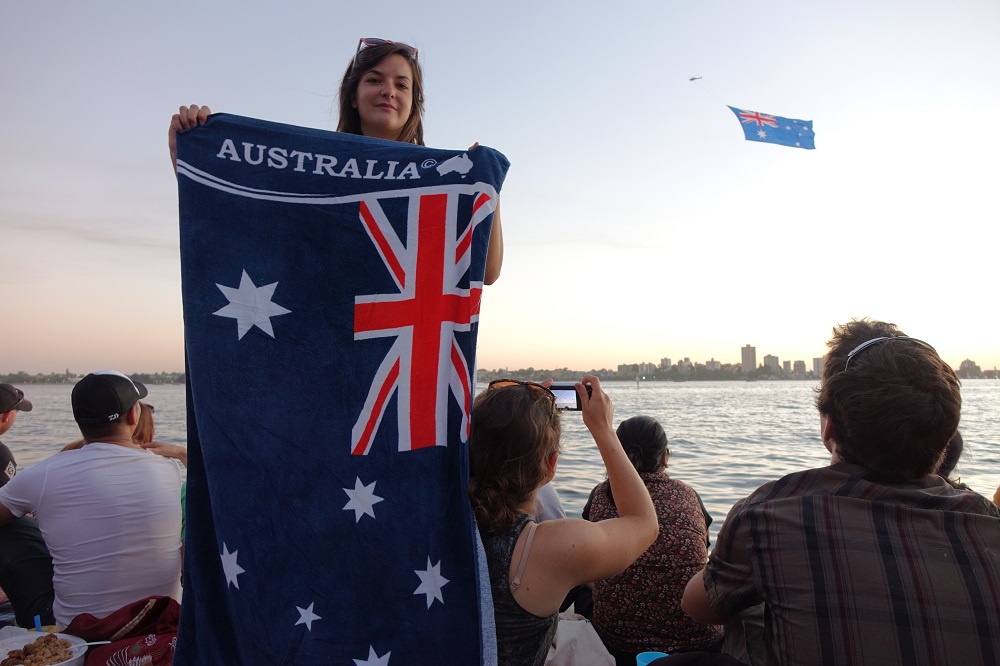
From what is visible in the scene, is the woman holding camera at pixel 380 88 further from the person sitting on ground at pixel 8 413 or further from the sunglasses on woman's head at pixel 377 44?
the person sitting on ground at pixel 8 413

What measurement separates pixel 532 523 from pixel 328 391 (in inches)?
22.9

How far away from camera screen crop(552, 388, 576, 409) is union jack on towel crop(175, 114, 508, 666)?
10.2 inches

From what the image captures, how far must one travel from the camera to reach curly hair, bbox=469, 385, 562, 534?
163 cm

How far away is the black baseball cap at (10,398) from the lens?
4465 mm

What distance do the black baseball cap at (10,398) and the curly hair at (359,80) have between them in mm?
3554

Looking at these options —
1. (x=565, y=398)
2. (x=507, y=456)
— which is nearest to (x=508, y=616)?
(x=507, y=456)

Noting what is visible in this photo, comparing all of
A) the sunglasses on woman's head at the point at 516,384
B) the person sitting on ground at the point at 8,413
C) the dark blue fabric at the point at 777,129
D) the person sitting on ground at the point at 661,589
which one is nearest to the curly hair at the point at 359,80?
the sunglasses on woman's head at the point at 516,384

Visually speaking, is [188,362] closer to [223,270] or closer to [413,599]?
[223,270]

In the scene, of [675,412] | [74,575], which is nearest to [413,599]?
[74,575]

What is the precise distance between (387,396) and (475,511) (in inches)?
13.6

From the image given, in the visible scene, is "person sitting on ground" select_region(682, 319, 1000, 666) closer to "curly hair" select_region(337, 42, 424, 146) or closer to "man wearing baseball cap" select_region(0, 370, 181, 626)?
"curly hair" select_region(337, 42, 424, 146)

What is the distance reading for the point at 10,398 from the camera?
4508mm

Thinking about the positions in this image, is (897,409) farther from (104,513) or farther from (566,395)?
(104,513)

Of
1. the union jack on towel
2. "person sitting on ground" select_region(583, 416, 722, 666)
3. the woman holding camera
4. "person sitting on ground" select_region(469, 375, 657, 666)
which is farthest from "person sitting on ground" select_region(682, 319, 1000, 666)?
the woman holding camera
